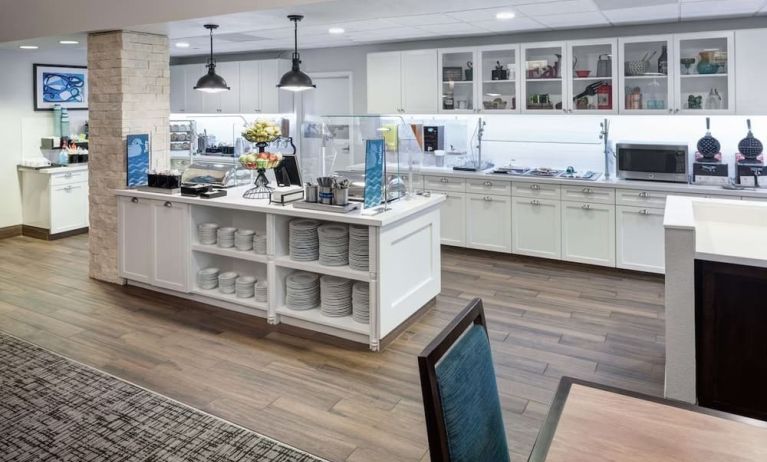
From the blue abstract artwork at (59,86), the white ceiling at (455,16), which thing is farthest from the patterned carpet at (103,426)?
the blue abstract artwork at (59,86)

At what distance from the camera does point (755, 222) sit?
324 cm

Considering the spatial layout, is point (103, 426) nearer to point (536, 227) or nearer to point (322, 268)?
point (322, 268)

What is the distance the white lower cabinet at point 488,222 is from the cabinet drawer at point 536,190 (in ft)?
0.44

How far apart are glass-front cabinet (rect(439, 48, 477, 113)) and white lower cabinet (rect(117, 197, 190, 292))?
3269mm

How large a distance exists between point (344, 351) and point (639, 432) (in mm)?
2590

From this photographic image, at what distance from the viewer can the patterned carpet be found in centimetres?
258

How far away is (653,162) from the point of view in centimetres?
533

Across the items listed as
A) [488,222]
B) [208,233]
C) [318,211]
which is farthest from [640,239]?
[208,233]

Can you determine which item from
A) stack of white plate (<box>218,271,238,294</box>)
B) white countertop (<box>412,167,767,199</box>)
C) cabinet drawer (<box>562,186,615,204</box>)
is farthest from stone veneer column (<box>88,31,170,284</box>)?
cabinet drawer (<box>562,186,615,204</box>)

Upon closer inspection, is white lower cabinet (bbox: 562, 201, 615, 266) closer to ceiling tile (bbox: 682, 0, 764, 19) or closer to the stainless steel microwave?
the stainless steel microwave

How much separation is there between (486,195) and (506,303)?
168 cm

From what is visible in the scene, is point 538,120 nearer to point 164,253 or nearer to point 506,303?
point 506,303

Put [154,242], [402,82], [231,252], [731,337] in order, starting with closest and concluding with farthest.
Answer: [731,337] < [231,252] < [154,242] < [402,82]

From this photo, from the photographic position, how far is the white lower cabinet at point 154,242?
4.61 metres
